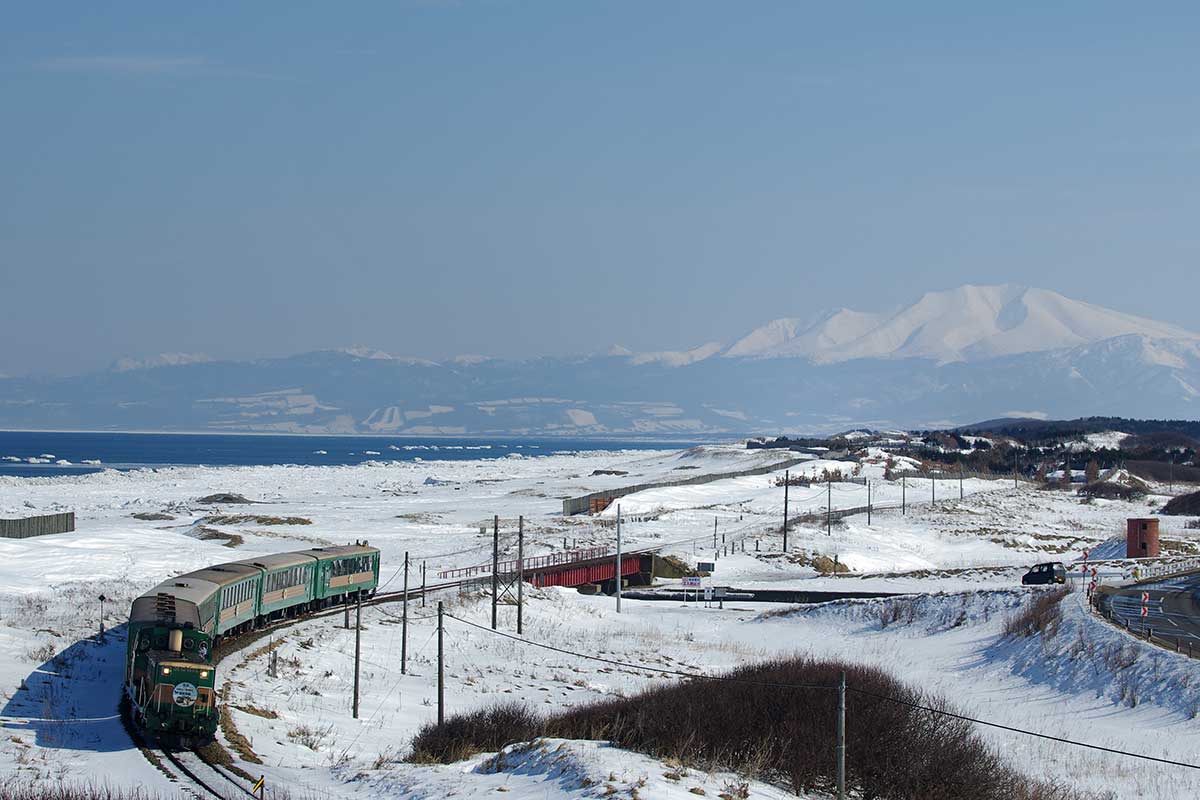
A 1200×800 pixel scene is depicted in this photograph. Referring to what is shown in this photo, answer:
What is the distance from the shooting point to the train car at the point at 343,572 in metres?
48.0

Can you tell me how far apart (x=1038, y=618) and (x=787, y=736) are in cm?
2557

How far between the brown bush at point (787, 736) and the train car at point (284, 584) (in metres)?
12.5

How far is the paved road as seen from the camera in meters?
45.4

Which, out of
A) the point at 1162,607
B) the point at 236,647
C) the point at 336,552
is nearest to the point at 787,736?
the point at 236,647

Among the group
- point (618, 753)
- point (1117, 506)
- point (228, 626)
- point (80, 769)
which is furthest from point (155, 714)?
point (1117, 506)

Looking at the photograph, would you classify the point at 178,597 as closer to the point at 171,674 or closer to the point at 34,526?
the point at 171,674

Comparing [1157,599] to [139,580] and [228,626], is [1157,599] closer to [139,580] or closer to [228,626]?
[228,626]

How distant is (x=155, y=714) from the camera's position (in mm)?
25125

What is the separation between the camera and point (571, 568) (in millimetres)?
68375

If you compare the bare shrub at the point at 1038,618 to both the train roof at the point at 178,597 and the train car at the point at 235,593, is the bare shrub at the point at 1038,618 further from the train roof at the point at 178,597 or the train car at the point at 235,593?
the train roof at the point at 178,597

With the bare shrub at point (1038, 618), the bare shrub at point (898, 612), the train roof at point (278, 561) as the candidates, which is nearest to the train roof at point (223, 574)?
the train roof at point (278, 561)

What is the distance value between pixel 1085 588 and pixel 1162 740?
79.4ft

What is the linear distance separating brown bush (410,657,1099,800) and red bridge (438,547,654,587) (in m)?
31.7

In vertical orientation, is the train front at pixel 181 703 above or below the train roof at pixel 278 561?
below
